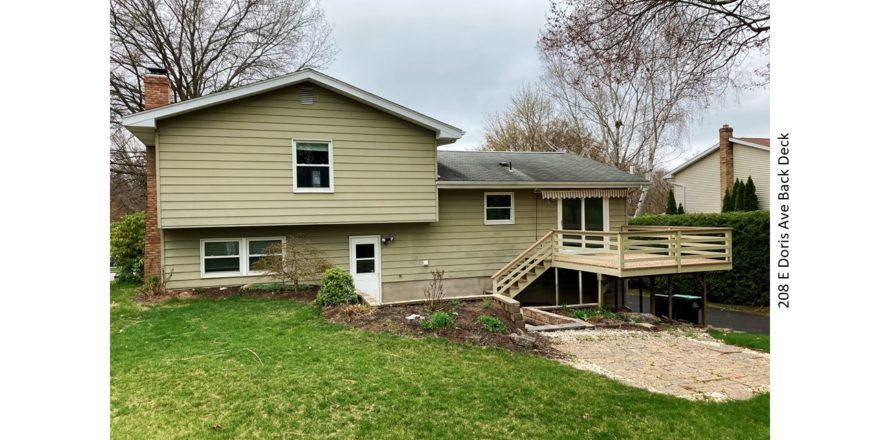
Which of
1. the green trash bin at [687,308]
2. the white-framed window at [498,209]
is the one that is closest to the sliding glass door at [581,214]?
the white-framed window at [498,209]

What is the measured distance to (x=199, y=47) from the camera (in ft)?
70.4

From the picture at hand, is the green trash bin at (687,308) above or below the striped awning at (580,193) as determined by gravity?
below

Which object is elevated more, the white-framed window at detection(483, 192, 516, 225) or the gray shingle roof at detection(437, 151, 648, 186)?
the gray shingle roof at detection(437, 151, 648, 186)

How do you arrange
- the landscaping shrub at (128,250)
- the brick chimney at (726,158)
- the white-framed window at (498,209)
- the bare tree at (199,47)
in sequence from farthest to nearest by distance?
the brick chimney at (726,158)
the bare tree at (199,47)
the landscaping shrub at (128,250)
the white-framed window at (498,209)

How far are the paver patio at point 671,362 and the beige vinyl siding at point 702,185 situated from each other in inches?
727

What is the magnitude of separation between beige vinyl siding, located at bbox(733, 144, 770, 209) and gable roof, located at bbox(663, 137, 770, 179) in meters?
0.28

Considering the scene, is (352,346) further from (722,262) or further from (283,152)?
(722,262)

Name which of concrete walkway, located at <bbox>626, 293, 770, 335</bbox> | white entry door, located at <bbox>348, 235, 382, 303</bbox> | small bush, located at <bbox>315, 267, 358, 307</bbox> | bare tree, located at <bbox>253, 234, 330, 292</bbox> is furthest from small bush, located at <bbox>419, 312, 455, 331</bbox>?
concrete walkway, located at <bbox>626, 293, 770, 335</bbox>

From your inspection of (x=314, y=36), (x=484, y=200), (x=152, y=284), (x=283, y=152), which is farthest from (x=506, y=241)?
(x=314, y=36)

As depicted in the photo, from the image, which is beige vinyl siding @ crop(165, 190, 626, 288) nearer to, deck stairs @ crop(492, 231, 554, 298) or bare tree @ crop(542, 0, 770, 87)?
deck stairs @ crop(492, 231, 554, 298)

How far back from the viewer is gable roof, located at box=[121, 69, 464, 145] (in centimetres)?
984

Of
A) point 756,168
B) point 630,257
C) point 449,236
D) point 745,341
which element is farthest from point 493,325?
point 756,168

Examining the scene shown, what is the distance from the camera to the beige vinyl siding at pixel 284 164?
1029 cm

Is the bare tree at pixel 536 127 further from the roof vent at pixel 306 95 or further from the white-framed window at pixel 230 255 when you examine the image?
the white-framed window at pixel 230 255
